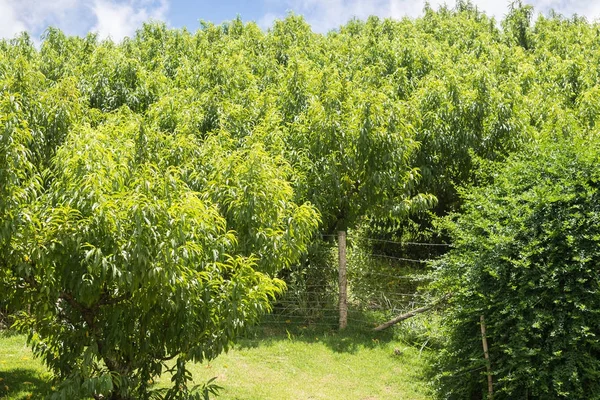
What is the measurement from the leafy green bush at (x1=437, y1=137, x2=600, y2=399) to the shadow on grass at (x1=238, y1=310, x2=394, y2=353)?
201 centimetres

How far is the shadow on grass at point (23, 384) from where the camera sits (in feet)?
25.1

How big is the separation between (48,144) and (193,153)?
1.91 meters

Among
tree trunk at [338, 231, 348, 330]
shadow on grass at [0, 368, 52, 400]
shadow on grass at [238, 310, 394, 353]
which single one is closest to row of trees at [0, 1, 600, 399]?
tree trunk at [338, 231, 348, 330]

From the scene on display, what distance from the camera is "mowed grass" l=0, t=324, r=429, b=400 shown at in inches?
334

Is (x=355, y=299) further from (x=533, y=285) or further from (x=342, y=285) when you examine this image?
(x=533, y=285)

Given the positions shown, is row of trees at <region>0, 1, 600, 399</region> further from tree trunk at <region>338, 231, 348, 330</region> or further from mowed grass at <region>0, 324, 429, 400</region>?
mowed grass at <region>0, 324, 429, 400</region>

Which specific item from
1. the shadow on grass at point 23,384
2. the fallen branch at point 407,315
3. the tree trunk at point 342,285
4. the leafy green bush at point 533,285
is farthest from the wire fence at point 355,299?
the shadow on grass at point 23,384

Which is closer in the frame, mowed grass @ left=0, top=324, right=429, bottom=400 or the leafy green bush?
the leafy green bush

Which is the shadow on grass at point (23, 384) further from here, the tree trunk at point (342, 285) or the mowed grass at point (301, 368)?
the tree trunk at point (342, 285)

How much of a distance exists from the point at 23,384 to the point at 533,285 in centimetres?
605

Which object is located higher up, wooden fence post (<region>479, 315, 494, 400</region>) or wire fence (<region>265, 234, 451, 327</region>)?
wire fence (<region>265, 234, 451, 327</region>)

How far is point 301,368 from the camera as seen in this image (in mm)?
9539

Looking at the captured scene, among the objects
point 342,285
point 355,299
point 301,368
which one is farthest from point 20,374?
point 355,299

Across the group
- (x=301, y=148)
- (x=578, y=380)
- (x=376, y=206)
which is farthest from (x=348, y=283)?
(x=578, y=380)
